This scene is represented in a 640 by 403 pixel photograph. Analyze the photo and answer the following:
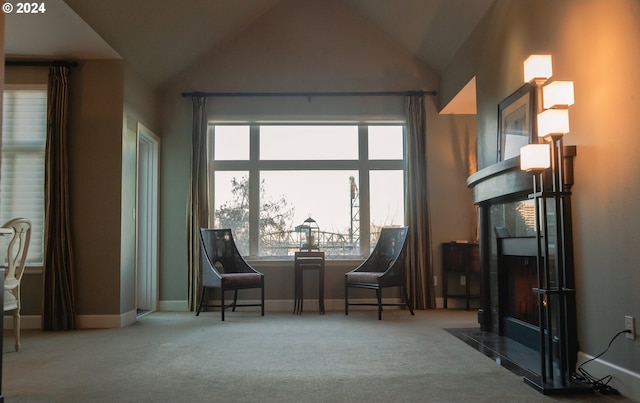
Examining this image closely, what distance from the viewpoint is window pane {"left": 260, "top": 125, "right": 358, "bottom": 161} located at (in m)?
6.50

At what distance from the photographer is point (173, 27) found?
5328 millimetres

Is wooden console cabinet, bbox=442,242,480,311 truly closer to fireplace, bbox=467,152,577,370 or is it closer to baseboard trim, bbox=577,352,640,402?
fireplace, bbox=467,152,577,370

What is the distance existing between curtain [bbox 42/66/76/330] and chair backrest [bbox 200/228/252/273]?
141 cm

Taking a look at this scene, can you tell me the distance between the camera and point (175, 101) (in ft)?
20.8

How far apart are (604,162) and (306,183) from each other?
4.07 meters

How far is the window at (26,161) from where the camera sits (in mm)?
5176

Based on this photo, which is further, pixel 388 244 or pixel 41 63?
pixel 388 244

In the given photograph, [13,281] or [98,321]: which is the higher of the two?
[13,281]

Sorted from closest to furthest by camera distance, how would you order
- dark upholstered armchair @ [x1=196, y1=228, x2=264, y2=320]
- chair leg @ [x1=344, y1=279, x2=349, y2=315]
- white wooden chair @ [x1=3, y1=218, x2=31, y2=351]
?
white wooden chair @ [x1=3, y1=218, x2=31, y2=351], dark upholstered armchair @ [x1=196, y1=228, x2=264, y2=320], chair leg @ [x1=344, y1=279, x2=349, y2=315]

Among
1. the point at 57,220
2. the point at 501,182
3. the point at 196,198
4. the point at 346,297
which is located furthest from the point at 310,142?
→ the point at 501,182

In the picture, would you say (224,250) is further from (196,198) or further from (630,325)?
(630,325)

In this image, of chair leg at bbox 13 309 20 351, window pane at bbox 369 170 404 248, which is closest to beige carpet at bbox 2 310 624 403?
chair leg at bbox 13 309 20 351

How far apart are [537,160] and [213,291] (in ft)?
14.0

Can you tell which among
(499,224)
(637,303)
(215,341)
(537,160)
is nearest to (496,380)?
(637,303)
